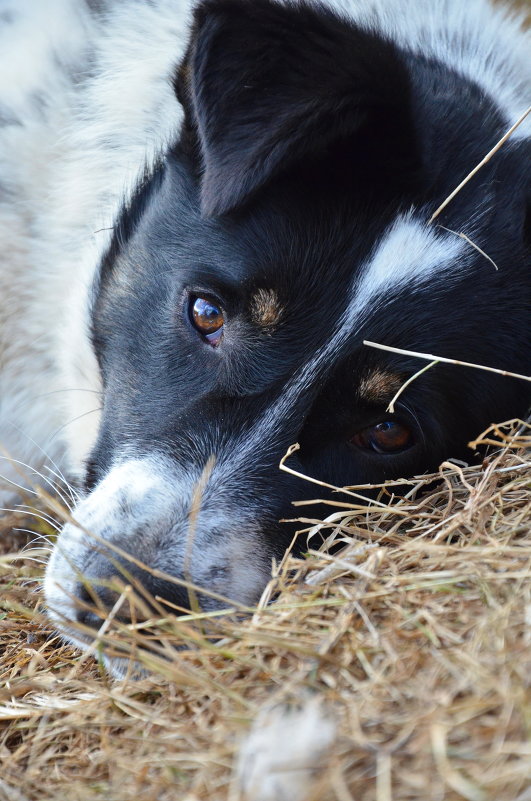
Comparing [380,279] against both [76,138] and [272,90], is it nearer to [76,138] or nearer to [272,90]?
[272,90]

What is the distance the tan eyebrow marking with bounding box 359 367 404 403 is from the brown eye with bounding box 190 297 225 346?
31 centimetres

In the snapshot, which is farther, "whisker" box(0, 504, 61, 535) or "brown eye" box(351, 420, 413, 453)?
"whisker" box(0, 504, 61, 535)

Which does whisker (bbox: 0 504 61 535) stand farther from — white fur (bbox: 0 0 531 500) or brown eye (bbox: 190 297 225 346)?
brown eye (bbox: 190 297 225 346)

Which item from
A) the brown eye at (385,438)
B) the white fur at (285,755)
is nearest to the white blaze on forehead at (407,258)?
the brown eye at (385,438)

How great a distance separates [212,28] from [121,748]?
1.31 meters

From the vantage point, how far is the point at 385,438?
5.80ft

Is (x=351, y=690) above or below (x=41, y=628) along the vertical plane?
above

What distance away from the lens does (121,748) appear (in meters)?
1.27

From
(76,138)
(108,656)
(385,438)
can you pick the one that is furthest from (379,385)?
(76,138)

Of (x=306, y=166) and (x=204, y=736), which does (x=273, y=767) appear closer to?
(x=204, y=736)

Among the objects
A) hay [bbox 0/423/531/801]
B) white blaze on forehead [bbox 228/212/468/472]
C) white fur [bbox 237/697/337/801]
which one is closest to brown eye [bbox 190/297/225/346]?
white blaze on forehead [bbox 228/212/468/472]

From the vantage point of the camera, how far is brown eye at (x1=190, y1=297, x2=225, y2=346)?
1.76 m

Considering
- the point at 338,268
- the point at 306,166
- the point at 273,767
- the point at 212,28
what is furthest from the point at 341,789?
the point at 212,28

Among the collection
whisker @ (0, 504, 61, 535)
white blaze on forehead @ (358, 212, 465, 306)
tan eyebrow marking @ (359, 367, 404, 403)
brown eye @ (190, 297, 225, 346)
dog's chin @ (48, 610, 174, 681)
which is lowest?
whisker @ (0, 504, 61, 535)
